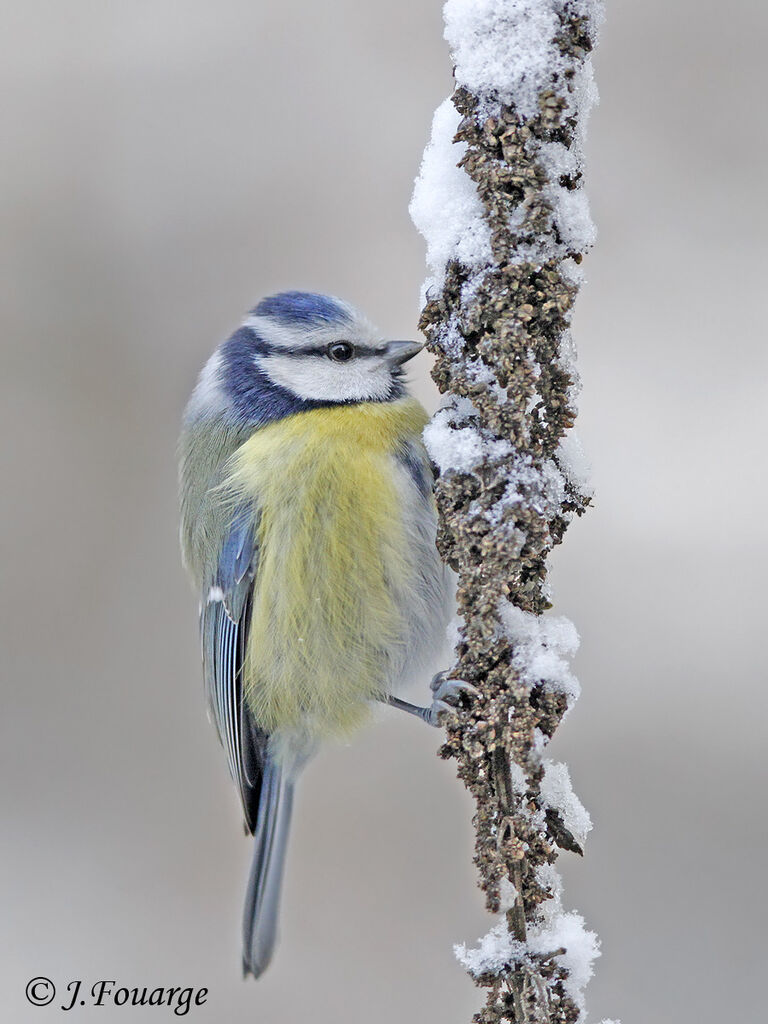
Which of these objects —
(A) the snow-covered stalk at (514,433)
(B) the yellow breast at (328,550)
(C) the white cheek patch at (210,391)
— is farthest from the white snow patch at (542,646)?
(C) the white cheek patch at (210,391)

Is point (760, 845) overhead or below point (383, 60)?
below

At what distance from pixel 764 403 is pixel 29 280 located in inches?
79.5

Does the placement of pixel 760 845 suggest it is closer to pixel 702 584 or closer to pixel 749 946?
pixel 749 946

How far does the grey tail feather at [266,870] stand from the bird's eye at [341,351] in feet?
2.51

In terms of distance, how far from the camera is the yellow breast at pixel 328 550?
1.78 metres

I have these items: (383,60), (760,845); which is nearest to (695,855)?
(760,845)

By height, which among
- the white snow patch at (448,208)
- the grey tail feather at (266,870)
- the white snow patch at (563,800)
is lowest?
the white snow patch at (563,800)

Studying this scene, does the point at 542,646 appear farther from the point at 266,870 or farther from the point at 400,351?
the point at 266,870

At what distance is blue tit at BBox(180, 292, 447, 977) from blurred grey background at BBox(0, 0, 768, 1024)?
39 centimetres

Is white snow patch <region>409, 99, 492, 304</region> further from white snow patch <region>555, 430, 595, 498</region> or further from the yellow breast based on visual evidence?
the yellow breast

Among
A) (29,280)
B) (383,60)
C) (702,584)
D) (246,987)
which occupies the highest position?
(383,60)

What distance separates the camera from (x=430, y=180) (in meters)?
1.16

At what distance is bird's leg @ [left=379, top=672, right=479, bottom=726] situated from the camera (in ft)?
3.81

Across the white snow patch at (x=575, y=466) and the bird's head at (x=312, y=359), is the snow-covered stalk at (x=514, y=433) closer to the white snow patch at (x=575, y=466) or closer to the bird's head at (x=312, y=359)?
the white snow patch at (x=575, y=466)
